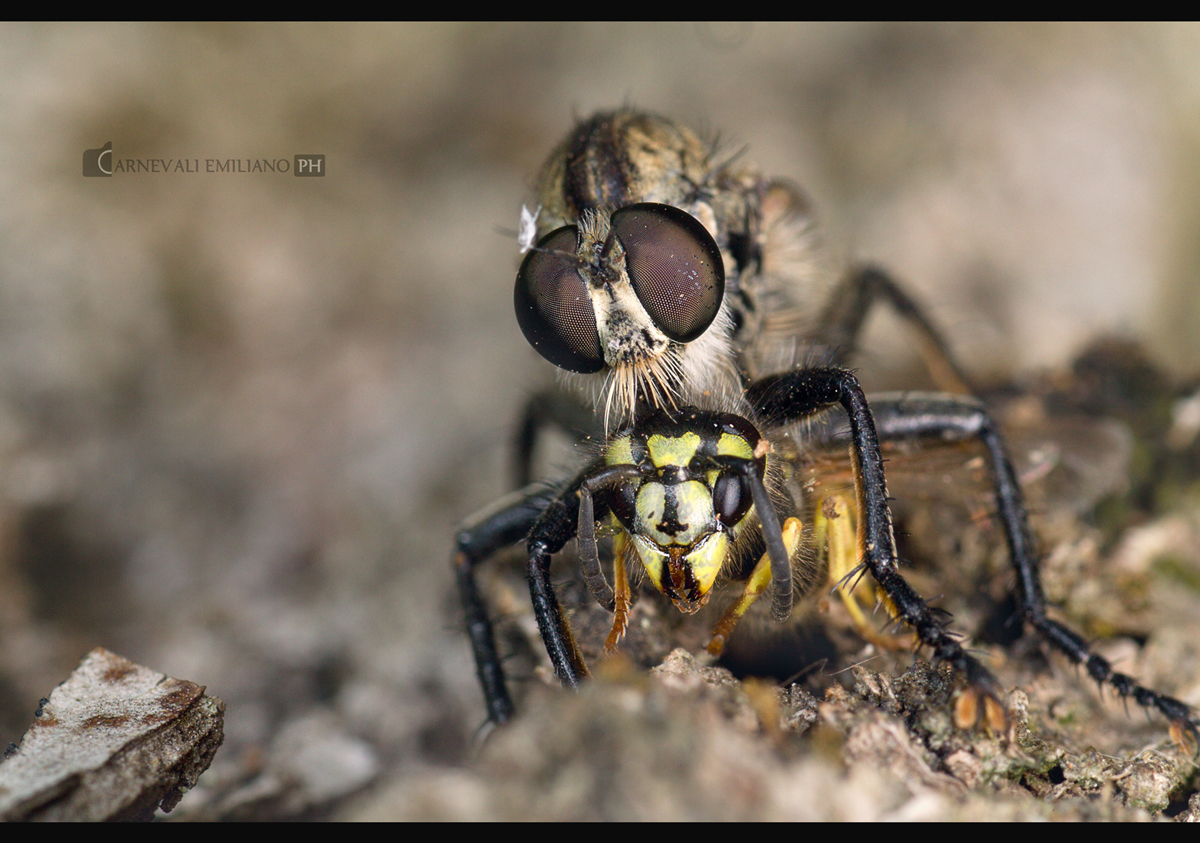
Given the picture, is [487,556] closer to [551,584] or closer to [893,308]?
[551,584]

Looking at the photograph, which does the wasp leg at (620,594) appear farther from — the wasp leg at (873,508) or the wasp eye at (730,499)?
the wasp leg at (873,508)

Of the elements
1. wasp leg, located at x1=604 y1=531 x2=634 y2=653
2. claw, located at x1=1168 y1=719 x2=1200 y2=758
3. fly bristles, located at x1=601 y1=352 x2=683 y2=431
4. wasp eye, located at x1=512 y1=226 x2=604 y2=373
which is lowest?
claw, located at x1=1168 y1=719 x2=1200 y2=758

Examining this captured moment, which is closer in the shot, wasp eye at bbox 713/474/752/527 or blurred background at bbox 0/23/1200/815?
wasp eye at bbox 713/474/752/527

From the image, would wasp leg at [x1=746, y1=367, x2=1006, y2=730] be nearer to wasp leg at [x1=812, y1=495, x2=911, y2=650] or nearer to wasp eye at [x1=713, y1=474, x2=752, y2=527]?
wasp leg at [x1=812, y1=495, x2=911, y2=650]

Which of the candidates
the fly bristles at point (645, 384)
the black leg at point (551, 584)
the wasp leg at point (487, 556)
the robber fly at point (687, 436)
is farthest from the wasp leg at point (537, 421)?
the black leg at point (551, 584)

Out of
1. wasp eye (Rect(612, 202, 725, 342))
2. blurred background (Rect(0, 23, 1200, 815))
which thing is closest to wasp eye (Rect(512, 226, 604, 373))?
wasp eye (Rect(612, 202, 725, 342))

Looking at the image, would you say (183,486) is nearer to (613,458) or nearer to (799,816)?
(613,458)

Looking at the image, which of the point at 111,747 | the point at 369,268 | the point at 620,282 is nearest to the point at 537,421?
the point at 620,282
